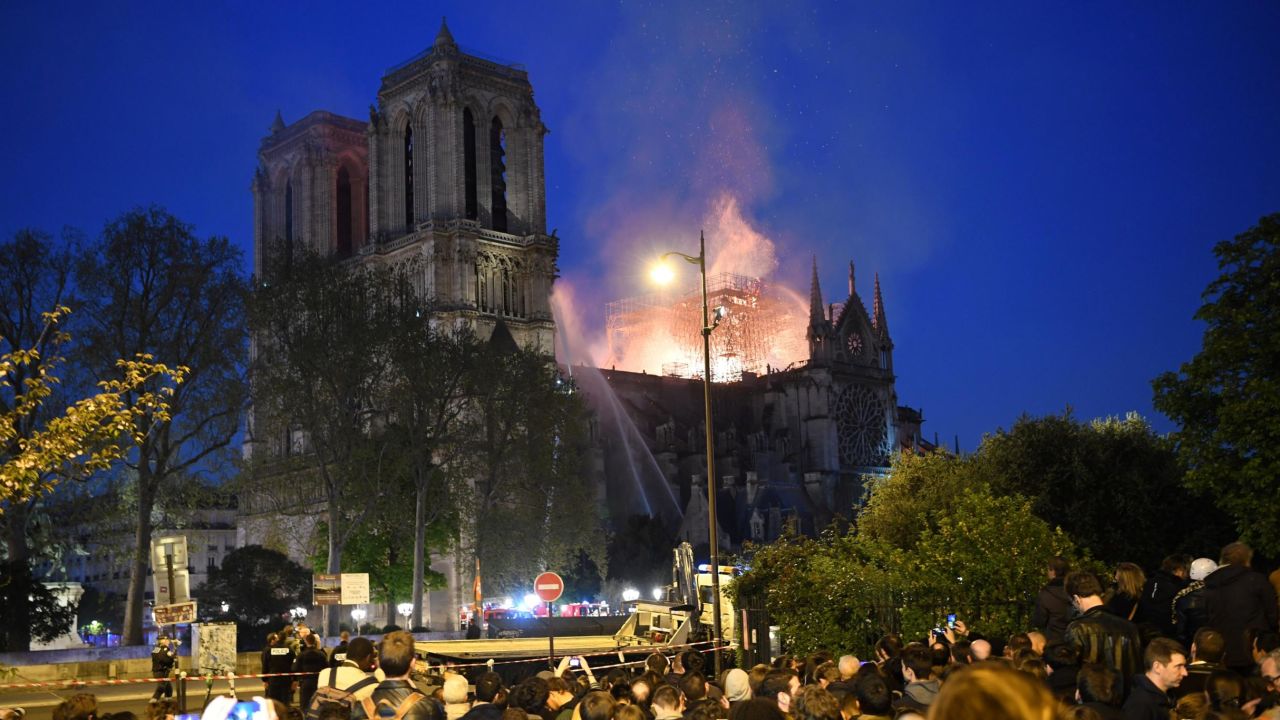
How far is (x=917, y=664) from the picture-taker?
11.1 meters

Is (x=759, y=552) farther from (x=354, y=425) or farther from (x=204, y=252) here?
(x=354, y=425)

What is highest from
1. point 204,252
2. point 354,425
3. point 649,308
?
point 649,308

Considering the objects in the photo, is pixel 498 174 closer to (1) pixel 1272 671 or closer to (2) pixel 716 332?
(2) pixel 716 332

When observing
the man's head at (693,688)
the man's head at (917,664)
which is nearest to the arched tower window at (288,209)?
the man's head at (693,688)

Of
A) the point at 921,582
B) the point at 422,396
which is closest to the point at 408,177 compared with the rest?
the point at 422,396

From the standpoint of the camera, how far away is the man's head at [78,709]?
9133 mm

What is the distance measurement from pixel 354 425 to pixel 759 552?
2891 centimetres

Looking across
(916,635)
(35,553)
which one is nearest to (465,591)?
(35,553)

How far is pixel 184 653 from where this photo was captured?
39.8 m

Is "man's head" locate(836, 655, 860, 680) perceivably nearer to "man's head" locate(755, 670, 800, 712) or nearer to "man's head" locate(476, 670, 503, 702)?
"man's head" locate(755, 670, 800, 712)

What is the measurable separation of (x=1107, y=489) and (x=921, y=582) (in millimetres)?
23607

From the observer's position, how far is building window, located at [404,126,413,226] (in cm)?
9988

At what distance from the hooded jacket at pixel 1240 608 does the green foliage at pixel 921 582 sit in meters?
10.2

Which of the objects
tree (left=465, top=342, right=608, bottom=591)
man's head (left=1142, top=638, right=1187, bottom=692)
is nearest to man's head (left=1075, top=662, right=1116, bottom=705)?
man's head (left=1142, top=638, right=1187, bottom=692)
